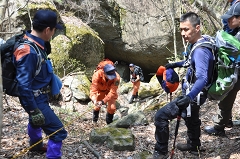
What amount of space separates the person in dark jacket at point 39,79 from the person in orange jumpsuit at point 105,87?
246cm

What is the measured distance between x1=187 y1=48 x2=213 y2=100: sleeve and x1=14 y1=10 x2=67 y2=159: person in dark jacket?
1899mm

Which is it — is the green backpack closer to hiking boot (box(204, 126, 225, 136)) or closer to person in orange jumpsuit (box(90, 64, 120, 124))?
hiking boot (box(204, 126, 225, 136))

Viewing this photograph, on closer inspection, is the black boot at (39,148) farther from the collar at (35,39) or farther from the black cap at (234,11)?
the black cap at (234,11)

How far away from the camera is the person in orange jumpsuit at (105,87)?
6292mm

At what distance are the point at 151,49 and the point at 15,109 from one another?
1071cm

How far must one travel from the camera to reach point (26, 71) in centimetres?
321

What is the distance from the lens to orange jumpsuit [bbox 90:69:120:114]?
6645 millimetres

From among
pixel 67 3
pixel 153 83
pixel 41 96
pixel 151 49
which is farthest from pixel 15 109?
pixel 151 49

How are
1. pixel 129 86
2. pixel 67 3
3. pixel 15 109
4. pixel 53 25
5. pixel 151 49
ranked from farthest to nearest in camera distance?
1. pixel 151 49
2. pixel 67 3
3. pixel 129 86
4. pixel 15 109
5. pixel 53 25

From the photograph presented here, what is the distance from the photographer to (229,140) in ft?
15.6

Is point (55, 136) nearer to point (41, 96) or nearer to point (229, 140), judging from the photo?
point (41, 96)

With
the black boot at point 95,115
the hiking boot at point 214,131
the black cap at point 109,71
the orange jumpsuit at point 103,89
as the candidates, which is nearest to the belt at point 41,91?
the black cap at point 109,71

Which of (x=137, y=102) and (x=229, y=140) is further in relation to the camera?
(x=137, y=102)

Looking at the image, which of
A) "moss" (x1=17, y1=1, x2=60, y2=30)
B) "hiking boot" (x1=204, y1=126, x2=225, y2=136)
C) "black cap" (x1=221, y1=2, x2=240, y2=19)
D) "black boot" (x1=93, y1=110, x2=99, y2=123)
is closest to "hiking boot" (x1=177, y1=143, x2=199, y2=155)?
"hiking boot" (x1=204, y1=126, x2=225, y2=136)
